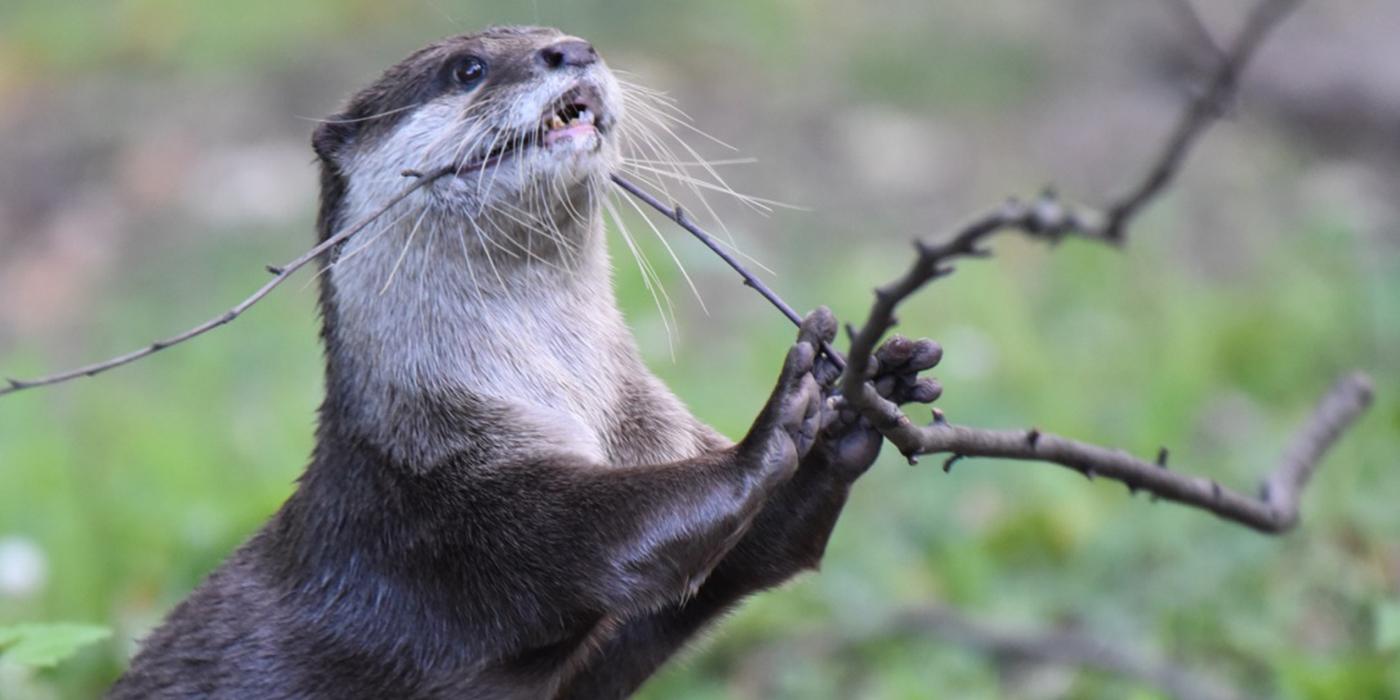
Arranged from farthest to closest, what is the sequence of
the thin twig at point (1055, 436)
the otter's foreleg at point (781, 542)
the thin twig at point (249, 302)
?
the otter's foreleg at point (781, 542)
the thin twig at point (249, 302)
the thin twig at point (1055, 436)

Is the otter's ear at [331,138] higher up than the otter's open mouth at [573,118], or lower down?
higher up

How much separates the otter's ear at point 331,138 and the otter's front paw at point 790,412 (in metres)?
0.94

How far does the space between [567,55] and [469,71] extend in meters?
0.23

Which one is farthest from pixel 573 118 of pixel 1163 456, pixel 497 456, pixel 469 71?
pixel 1163 456

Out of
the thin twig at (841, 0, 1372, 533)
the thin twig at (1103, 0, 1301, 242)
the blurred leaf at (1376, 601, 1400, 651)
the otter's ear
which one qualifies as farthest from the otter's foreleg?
the blurred leaf at (1376, 601, 1400, 651)

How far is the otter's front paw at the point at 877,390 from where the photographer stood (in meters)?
2.21

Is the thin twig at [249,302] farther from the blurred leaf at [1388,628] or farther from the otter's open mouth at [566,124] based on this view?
the blurred leaf at [1388,628]

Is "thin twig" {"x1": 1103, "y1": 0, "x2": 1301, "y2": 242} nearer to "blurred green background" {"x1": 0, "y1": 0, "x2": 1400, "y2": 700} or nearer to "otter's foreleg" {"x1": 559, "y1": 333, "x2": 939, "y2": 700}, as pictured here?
"otter's foreleg" {"x1": 559, "y1": 333, "x2": 939, "y2": 700}

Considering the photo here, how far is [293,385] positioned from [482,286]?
3.20 metres

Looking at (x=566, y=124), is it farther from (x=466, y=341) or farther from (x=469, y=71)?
(x=466, y=341)

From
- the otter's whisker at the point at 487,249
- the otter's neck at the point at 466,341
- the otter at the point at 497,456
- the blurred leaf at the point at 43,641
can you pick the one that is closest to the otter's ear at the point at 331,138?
the otter at the point at 497,456

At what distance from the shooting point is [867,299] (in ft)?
18.2

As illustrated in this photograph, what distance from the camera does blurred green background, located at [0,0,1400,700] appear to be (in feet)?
13.0

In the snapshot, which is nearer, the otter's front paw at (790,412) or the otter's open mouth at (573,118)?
the otter's front paw at (790,412)
